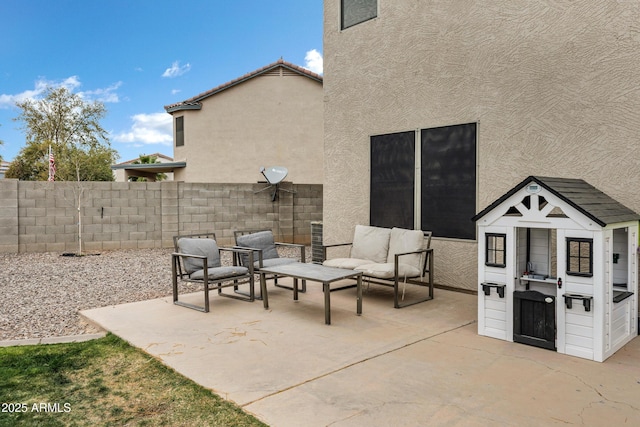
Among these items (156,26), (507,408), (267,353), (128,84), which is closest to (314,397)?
(267,353)

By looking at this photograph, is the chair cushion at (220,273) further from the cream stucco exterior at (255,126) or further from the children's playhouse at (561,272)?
the cream stucco exterior at (255,126)

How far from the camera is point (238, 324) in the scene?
4441 millimetres

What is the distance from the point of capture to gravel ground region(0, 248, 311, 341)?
4.81 meters

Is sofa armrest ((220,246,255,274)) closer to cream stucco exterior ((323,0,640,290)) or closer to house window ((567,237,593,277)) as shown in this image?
cream stucco exterior ((323,0,640,290))

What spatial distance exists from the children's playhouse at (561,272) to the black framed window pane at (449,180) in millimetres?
1542

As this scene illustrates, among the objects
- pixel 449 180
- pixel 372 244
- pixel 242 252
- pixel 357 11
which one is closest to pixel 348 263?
pixel 372 244

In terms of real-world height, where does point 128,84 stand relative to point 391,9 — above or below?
above

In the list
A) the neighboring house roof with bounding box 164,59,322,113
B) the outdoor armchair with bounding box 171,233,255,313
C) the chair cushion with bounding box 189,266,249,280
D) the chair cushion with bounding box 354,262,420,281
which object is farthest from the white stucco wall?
the chair cushion with bounding box 354,262,420,281

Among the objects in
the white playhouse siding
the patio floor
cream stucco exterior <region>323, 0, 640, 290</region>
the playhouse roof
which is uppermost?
cream stucco exterior <region>323, 0, 640, 290</region>

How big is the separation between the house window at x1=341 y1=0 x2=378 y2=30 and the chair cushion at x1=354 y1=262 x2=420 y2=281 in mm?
4121

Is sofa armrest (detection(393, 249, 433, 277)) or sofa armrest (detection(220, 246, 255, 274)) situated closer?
sofa armrest (detection(393, 249, 433, 277))

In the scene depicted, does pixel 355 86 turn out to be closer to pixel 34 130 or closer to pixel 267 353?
pixel 267 353

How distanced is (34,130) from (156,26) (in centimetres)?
993

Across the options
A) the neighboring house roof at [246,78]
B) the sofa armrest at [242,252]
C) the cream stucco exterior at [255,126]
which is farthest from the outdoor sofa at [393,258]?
the neighboring house roof at [246,78]
